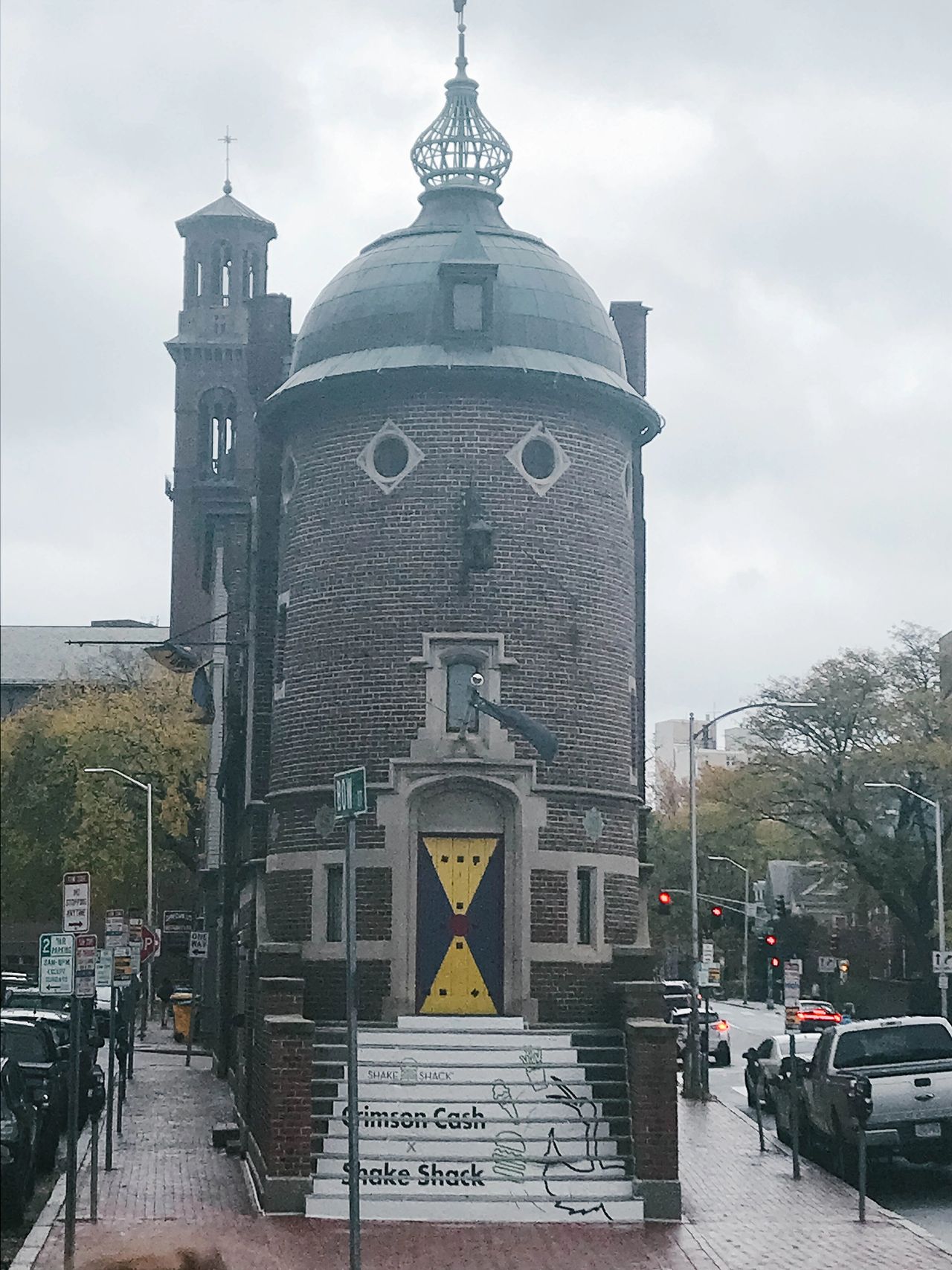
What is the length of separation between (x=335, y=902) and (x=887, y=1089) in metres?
7.19

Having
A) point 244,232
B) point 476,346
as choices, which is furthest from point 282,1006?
point 244,232

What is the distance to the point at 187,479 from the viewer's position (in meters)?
85.3

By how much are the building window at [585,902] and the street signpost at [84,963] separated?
799 centimetres

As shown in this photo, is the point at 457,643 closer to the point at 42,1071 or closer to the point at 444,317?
the point at 444,317

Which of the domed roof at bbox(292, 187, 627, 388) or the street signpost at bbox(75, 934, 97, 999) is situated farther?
the domed roof at bbox(292, 187, 627, 388)

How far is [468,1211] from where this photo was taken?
19.4m

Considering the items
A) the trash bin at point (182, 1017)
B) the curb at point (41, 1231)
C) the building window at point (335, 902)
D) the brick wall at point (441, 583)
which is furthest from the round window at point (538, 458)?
the trash bin at point (182, 1017)

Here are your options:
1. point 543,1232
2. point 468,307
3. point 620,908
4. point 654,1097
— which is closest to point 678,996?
point 620,908

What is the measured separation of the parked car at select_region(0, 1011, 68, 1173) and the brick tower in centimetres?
272

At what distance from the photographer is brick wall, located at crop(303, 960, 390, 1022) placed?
2416 cm

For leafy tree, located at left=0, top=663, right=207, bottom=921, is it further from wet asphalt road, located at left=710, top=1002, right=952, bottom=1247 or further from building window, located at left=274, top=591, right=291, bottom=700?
building window, located at left=274, top=591, right=291, bottom=700

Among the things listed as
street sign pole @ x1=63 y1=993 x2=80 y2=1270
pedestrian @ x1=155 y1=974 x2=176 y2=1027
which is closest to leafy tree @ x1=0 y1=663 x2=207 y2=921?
pedestrian @ x1=155 y1=974 x2=176 y2=1027

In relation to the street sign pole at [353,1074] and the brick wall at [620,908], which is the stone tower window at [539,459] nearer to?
the brick wall at [620,908]

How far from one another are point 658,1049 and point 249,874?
9.69 meters
